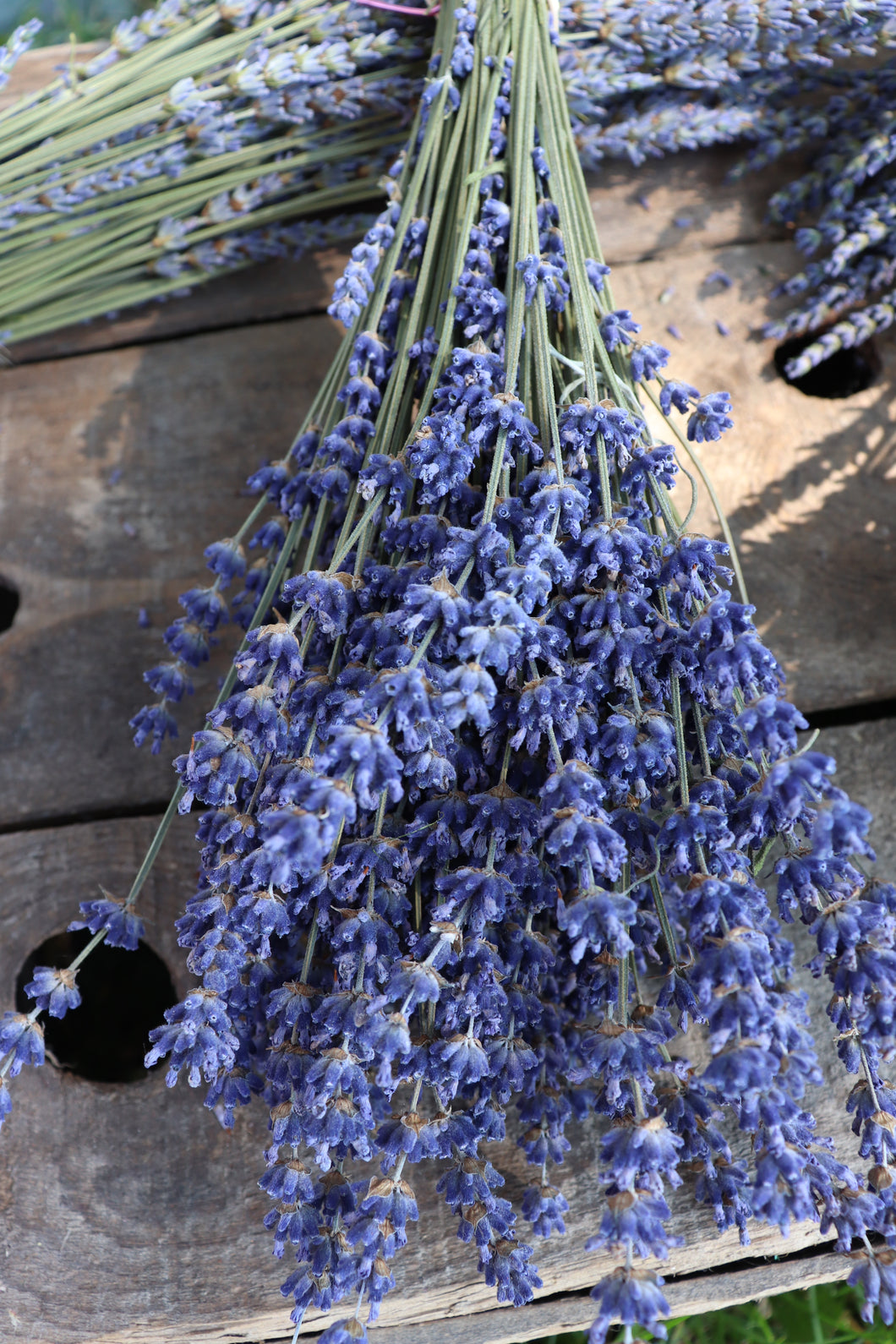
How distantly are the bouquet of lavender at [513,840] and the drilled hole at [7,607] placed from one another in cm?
53

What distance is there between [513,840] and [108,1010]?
645 mm

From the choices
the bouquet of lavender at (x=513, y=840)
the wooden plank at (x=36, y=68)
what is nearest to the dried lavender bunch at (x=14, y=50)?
the wooden plank at (x=36, y=68)

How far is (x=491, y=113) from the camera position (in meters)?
0.86

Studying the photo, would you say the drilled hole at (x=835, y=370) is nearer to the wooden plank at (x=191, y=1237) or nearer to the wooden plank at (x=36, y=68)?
the wooden plank at (x=191, y=1237)

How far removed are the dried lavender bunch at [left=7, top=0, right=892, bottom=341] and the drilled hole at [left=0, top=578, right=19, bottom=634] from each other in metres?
0.31

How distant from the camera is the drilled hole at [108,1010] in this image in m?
1.04

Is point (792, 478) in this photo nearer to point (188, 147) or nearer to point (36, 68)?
point (188, 147)

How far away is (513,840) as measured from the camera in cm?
70

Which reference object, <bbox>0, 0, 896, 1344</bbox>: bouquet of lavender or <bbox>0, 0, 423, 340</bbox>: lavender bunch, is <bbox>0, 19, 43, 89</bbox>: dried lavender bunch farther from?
<bbox>0, 0, 896, 1344</bbox>: bouquet of lavender

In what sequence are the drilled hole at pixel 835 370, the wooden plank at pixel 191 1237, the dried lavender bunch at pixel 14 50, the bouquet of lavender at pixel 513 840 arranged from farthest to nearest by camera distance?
the drilled hole at pixel 835 370 → the dried lavender bunch at pixel 14 50 → the wooden plank at pixel 191 1237 → the bouquet of lavender at pixel 513 840

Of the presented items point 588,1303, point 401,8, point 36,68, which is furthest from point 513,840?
point 36,68

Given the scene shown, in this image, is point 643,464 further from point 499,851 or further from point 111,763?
point 111,763

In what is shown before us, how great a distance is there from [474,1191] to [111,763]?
0.58 meters

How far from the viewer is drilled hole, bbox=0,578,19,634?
1.17m
